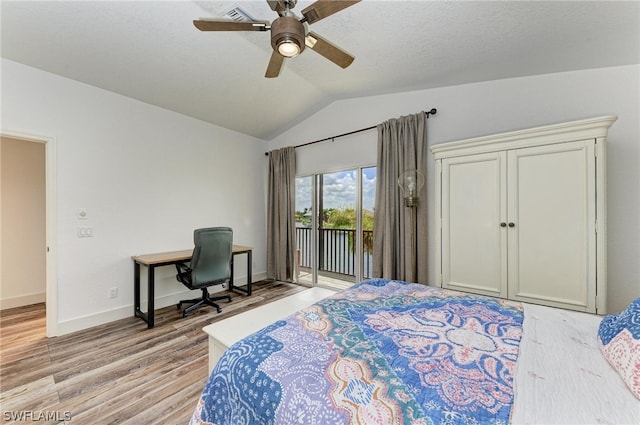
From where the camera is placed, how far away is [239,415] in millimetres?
899

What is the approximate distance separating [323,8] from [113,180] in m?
2.98

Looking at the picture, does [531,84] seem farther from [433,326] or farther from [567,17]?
[433,326]

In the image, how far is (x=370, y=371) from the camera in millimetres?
895

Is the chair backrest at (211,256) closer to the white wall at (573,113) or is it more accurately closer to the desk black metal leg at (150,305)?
the desk black metal leg at (150,305)

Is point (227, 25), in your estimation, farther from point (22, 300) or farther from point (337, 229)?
point (22, 300)

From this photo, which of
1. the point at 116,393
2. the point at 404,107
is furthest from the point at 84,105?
the point at 404,107

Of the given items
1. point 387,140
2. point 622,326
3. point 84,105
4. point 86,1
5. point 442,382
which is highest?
point 86,1

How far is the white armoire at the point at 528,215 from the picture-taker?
1.83 metres

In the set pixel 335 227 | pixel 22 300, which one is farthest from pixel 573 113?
pixel 22 300

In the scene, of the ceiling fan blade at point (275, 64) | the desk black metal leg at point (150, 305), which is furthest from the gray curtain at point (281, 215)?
the ceiling fan blade at point (275, 64)

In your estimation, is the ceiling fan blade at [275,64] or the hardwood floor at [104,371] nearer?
the hardwood floor at [104,371]

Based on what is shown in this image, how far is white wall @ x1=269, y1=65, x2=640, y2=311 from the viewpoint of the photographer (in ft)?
6.91

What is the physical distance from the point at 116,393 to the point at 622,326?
9.29ft

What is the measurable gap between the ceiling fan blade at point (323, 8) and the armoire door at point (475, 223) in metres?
1.65
